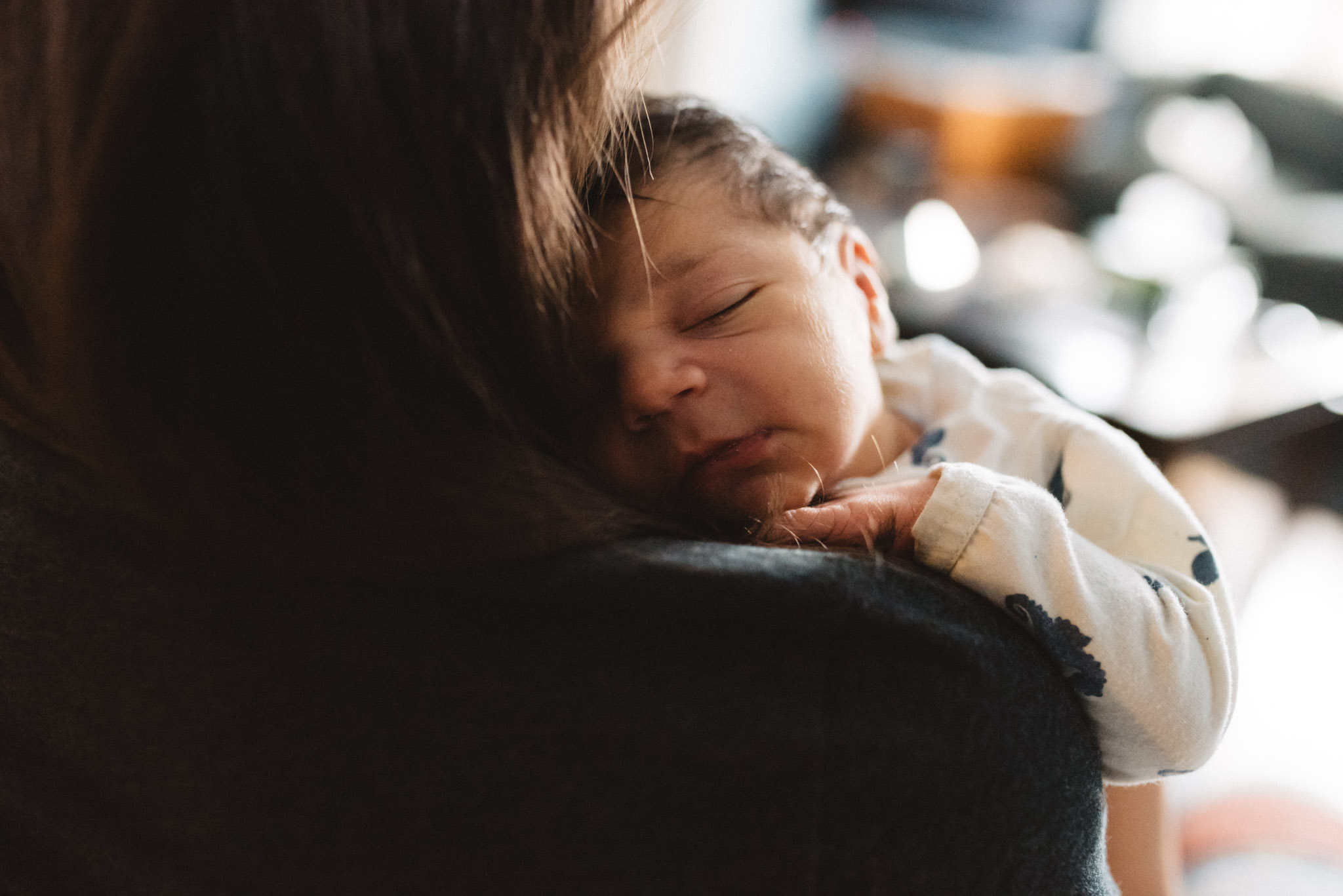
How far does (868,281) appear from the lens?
3.16 ft

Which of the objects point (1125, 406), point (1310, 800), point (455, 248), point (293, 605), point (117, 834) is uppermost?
point (455, 248)

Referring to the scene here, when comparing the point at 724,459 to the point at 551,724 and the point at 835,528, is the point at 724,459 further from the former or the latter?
the point at 551,724

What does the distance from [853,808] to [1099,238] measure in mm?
3083

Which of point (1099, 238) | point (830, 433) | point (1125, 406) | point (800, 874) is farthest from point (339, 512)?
point (1099, 238)

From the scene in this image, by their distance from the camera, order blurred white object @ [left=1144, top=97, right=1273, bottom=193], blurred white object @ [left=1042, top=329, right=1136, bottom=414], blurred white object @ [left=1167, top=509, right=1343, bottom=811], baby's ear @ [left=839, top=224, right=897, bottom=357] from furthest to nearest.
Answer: blurred white object @ [left=1144, top=97, right=1273, bottom=193] < blurred white object @ [left=1042, top=329, right=1136, bottom=414] < blurred white object @ [left=1167, top=509, right=1343, bottom=811] < baby's ear @ [left=839, top=224, right=897, bottom=357]

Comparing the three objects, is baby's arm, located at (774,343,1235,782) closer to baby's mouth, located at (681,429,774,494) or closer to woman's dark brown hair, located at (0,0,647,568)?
baby's mouth, located at (681,429,774,494)

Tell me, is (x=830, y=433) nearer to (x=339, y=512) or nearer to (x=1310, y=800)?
(x=339, y=512)

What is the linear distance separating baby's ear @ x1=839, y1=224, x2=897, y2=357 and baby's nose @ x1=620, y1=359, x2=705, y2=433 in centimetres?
30

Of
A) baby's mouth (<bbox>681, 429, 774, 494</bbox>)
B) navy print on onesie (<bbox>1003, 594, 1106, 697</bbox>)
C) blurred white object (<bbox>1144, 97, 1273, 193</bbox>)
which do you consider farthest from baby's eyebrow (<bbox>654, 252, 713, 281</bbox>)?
blurred white object (<bbox>1144, 97, 1273, 193</bbox>)

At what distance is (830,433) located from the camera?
0.76 meters

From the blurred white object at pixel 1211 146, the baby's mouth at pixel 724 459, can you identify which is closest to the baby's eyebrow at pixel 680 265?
the baby's mouth at pixel 724 459

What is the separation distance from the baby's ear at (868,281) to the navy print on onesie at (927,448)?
11cm

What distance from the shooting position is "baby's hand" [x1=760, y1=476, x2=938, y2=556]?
2.08 feet

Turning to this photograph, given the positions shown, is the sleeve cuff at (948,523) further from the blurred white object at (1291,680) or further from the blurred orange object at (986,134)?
the blurred orange object at (986,134)
